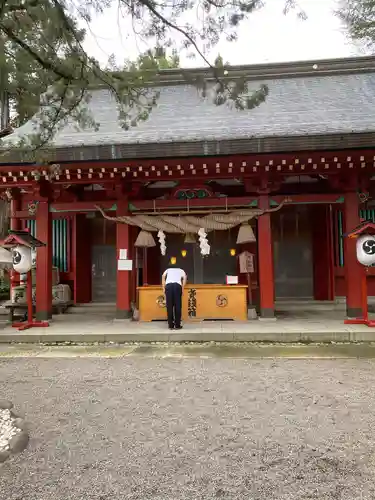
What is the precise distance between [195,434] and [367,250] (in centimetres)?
688

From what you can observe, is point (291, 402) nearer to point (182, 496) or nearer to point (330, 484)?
point (330, 484)

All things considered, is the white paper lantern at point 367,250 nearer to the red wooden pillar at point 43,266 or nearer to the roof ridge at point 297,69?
the red wooden pillar at point 43,266

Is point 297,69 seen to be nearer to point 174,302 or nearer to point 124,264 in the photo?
point 124,264

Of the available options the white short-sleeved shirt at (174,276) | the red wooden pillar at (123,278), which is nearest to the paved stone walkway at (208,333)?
the red wooden pillar at (123,278)

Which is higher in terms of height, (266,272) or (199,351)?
(266,272)

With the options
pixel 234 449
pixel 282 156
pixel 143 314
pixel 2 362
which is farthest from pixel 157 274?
pixel 234 449

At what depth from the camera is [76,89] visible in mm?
4859

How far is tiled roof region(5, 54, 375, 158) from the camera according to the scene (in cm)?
1035

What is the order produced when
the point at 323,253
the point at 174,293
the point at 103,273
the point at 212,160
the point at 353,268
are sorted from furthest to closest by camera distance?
the point at 103,273
the point at 323,253
the point at 353,268
the point at 212,160
the point at 174,293

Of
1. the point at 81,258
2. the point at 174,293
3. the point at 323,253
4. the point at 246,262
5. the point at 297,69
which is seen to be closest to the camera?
the point at 174,293

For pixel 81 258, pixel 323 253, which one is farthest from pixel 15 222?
pixel 323 253

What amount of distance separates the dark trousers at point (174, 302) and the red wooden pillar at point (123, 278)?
163 centimetres

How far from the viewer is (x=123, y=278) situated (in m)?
10.0

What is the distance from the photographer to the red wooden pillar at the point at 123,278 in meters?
9.99
